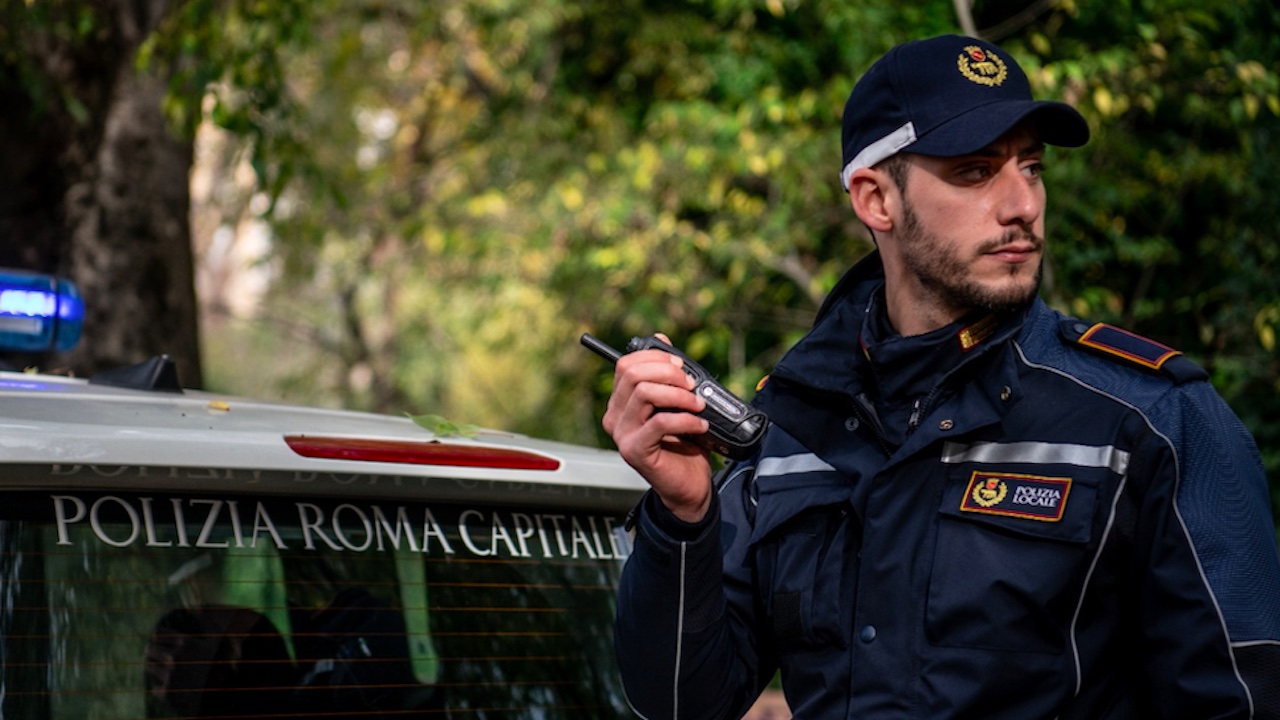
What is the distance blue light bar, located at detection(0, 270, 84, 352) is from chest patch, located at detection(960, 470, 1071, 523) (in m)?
2.13

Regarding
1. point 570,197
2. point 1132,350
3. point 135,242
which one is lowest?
point 570,197

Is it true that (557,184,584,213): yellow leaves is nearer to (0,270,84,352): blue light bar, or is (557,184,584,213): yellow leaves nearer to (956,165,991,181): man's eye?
(0,270,84,352): blue light bar

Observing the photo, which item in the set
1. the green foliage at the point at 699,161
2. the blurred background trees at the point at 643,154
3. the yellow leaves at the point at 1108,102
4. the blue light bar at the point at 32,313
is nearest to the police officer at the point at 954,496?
the blue light bar at the point at 32,313

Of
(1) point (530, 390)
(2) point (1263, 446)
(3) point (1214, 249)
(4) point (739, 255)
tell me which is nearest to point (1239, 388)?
(2) point (1263, 446)

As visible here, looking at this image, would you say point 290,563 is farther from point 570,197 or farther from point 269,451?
point 570,197

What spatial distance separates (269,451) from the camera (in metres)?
2.26

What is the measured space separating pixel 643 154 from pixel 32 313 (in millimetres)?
5700

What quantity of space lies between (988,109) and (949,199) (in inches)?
5.2

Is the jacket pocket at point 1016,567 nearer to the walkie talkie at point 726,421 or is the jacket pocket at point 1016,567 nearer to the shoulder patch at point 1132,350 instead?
the shoulder patch at point 1132,350

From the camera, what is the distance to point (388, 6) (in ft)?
40.7

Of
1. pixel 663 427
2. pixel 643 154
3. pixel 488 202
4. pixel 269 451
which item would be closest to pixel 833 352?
pixel 663 427

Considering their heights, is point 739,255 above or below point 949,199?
below

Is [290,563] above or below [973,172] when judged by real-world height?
below

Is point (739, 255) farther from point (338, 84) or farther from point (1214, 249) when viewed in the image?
point (338, 84)
